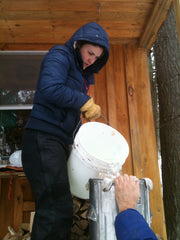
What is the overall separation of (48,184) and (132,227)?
74 centimetres

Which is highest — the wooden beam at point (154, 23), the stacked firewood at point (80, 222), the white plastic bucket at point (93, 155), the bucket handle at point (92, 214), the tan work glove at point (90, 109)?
the wooden beam at point (154, 23)

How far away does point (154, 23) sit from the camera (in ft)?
8.62

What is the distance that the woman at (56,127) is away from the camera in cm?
153

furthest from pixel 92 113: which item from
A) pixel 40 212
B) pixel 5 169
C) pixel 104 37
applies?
pixel 5 169

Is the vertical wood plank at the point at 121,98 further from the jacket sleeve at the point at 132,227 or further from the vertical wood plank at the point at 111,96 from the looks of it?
the jacket sleeve at the point at 132,227

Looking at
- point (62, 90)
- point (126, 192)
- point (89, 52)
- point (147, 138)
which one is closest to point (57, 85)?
point (62, 90)

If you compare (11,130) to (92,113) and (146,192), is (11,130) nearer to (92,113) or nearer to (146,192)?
(92,113)

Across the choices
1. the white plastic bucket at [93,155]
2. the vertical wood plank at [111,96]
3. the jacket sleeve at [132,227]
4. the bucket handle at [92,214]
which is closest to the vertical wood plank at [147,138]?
the vertical wood plank at [111,96]

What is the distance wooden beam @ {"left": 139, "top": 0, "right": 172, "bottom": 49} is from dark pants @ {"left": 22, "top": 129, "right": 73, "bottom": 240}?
1818 mm

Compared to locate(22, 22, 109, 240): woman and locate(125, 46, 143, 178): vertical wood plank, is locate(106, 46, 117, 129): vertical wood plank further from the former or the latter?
locate(22, 22, 109, 240): woman

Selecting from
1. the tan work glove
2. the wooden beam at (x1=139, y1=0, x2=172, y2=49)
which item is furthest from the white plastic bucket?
the wooden beam at (x1=139, y1=0, x2=172, y2=49)

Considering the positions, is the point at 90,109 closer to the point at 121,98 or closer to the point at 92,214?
the point at 92,214

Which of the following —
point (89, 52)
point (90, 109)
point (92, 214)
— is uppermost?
point (89, 52)

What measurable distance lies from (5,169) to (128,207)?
181 cm
